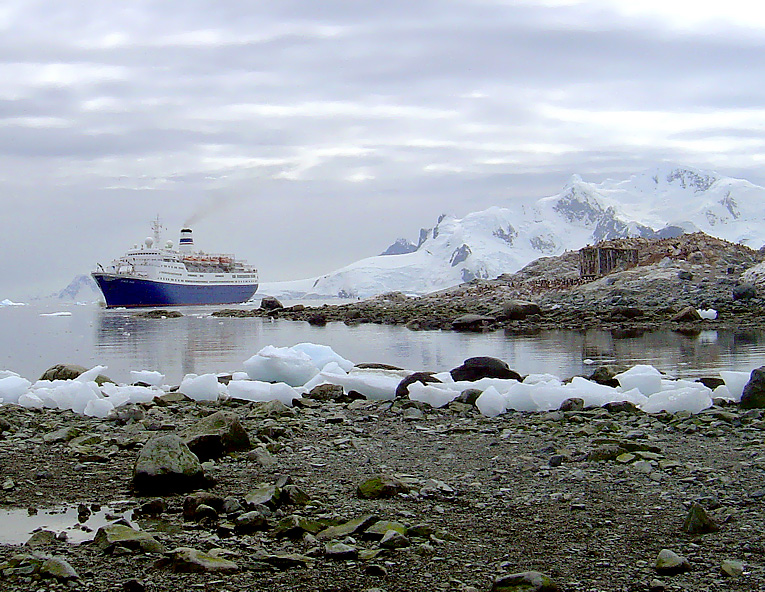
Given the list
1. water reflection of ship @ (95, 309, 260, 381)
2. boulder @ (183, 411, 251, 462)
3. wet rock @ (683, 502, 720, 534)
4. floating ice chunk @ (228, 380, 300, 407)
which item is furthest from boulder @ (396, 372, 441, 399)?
water reflection of ship @ (95, 309, 260, 381)

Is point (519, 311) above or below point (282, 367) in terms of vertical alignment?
above

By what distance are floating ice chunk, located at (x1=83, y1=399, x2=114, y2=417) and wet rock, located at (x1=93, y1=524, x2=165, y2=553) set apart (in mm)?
4144

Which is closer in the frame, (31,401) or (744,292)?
(31,401)

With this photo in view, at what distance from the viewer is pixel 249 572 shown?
324 cm

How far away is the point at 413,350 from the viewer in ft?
62.5

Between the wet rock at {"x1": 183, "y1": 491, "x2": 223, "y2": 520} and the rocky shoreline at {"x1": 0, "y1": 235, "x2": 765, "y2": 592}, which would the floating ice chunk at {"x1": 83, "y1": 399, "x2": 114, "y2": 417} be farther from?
the wet rock at {"x1": 183, "y1": 491, "x2": 223, "y2": 520}

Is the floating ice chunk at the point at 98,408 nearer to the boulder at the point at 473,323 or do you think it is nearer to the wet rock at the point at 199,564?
the wet rock at the point at 199,564

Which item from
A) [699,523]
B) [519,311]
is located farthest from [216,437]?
[519,311]

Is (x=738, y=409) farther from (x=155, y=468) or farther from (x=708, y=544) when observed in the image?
(x=155, y=468)

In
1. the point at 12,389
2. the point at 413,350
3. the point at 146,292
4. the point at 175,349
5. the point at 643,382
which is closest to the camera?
the point at 643,382

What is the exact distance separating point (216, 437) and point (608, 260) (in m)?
34.1

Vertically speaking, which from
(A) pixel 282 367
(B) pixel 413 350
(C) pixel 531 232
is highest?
(C) pixel 531 232

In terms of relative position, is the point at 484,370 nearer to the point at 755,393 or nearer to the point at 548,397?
the point at 548,397

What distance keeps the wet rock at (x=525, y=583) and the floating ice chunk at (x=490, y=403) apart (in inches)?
171
